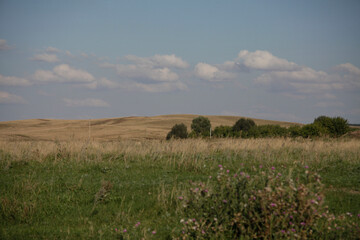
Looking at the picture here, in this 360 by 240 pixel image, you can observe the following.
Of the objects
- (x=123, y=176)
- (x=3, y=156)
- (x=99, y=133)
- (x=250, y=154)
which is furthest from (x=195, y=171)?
(x=99, y=133)

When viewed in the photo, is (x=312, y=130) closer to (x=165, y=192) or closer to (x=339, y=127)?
(x=339, y=127)

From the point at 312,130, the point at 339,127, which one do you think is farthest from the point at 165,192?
the point at 339,127

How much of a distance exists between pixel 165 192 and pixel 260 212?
3613 mm

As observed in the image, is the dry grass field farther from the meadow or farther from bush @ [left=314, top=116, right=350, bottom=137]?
bush @ [left=314, top=116, right=350, bottom=137]

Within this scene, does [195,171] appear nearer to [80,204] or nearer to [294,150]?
[80,204]

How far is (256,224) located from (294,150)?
10.8m

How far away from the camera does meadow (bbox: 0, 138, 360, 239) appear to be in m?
5.80

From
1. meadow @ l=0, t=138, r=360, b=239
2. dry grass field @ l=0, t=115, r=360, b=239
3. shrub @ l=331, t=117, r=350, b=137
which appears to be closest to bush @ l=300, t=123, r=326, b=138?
shrub @ l=331, t=117, r=350, b=137

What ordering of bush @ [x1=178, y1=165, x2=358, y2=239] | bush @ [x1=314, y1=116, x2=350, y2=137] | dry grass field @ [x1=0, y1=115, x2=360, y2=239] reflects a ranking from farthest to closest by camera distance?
bush @ [x1=314, y1=116, x2=350, y2=137] → dry grass field @ [x1=0, y1=115, x2=360, y2=239] → bush @ [x1=178, y1=165, x2=358, y2=239]

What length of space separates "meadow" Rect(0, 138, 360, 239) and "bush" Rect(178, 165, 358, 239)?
19 millimetres

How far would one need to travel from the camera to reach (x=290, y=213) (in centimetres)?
554

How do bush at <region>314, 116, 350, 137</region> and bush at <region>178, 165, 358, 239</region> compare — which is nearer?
bush at <region>178, 165, 358, 239</region>

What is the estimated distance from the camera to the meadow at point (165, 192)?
5.80m

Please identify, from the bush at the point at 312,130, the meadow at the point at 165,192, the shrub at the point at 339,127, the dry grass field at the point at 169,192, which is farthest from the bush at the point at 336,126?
the meadow at the point at 165,192
